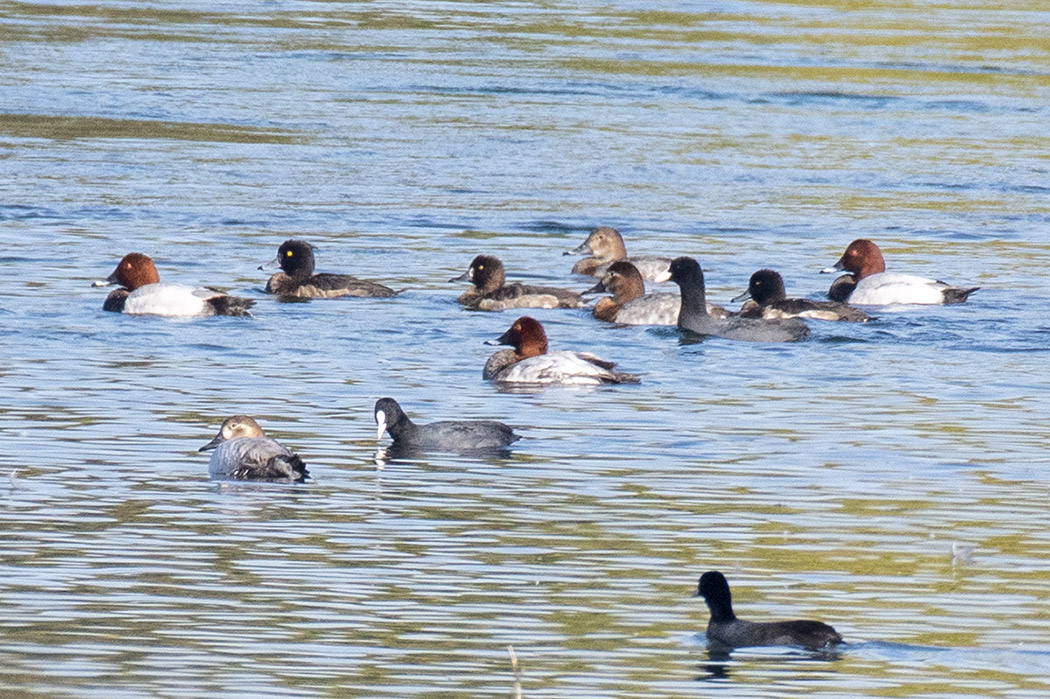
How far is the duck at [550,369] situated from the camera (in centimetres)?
1575

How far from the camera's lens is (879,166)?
2939cm

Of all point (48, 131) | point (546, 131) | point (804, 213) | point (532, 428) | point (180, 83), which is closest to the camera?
point (532, 428)

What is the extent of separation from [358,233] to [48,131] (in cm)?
762

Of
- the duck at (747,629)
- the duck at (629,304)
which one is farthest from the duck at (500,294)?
the duck at (747,629)

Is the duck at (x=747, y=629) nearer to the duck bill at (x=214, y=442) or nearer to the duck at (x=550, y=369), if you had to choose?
the duck bill at (x=214, y=442)

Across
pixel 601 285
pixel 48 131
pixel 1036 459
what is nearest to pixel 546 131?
pixel 48 131

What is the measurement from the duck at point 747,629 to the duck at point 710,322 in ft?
31.1

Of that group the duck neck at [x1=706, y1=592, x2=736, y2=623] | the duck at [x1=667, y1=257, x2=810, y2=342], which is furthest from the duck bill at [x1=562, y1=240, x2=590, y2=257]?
the duck neck at [x1=706, y1=592, x2=736, y2=623]

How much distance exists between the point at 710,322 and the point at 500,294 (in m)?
1.97

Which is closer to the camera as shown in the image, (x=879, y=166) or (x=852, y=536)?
(x=852, y=536)

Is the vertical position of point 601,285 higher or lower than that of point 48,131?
lower

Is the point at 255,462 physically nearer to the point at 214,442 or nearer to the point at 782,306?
the point at 214,442

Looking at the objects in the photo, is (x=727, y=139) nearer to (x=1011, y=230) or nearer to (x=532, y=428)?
(x=1011, y=230)

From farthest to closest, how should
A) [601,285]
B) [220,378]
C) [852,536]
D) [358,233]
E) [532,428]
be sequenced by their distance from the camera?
[358,233] → [601,285] → [220,378] → [532,428] → [852,536]
